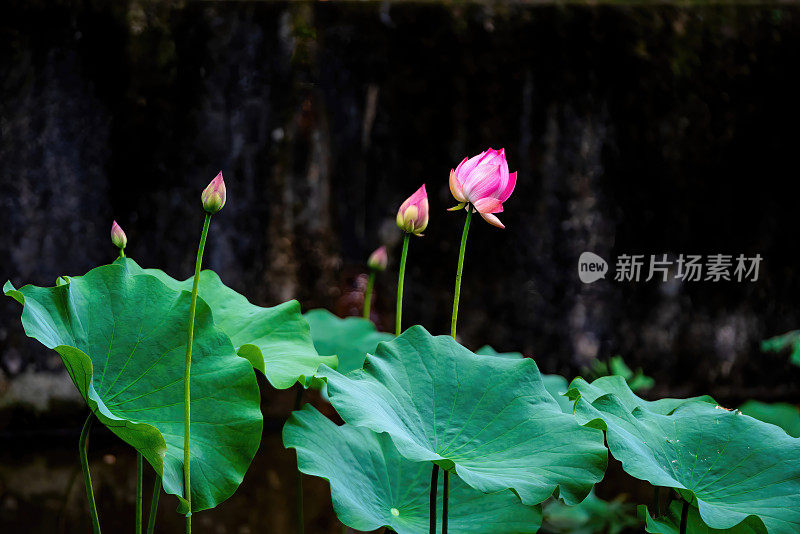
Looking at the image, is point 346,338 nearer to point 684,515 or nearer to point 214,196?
point 214,196

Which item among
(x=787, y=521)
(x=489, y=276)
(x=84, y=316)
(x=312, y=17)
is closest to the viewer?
(x=787, y=521)

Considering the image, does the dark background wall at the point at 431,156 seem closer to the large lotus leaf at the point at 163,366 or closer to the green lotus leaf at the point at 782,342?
the green lotus leaf at the point at 782,342

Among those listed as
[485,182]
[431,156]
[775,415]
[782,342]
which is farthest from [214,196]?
[782,342]

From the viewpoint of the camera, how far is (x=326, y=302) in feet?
8.14

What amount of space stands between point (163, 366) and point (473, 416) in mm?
462

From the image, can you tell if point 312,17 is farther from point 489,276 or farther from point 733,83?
point 733,83

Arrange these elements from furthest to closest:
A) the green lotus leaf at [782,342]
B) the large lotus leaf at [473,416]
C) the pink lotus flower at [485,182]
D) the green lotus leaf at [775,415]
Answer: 1. the green lotus leaf at [782,342]
2. the green lotus leaf at [775,415]
3. the pink lotus flower at [485,182]
4. the large lotus leaf at [473,416]

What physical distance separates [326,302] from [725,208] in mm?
1516

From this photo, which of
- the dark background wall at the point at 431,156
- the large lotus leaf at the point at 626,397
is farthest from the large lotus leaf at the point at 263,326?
the dark background wall at the point at 431,156

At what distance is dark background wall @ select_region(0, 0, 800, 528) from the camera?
2.25 meters

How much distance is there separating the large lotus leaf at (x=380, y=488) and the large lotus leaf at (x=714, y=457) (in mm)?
175

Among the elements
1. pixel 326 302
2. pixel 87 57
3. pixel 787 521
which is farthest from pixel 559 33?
pixel 787 521

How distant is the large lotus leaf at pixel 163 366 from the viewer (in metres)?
0.99

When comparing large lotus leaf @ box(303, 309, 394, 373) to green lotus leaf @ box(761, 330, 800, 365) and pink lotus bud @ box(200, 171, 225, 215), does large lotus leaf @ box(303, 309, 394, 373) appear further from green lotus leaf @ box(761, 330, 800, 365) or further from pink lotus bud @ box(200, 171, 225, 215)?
green lotus leaf @ box(761, 330, 800, 365)
